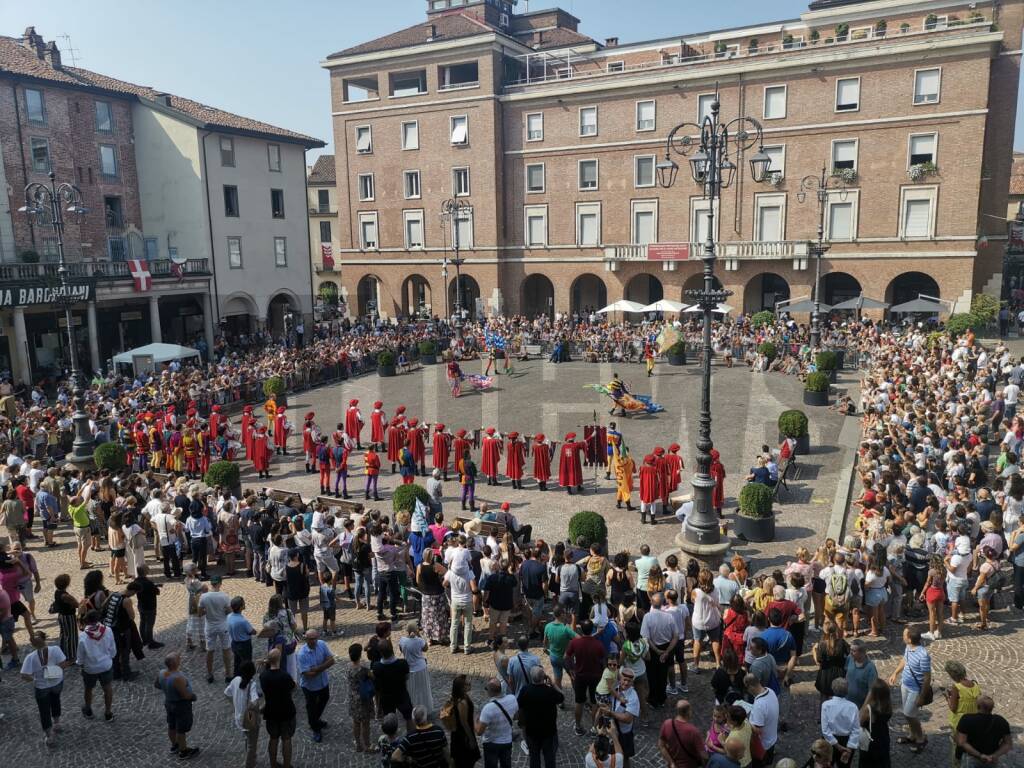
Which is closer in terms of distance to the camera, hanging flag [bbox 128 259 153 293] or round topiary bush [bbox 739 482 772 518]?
round topiary bush [bbox 739 482 772 518]

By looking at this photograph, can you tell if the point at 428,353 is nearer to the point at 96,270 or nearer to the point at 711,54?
the point at 96,270

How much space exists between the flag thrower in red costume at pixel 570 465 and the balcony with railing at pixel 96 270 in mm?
24584

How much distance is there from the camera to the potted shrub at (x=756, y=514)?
Result: 14.7 m

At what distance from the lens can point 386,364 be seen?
34.4 metres

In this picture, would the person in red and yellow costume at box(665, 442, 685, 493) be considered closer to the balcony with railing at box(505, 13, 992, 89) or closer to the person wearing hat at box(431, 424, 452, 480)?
the person wearing hat at box(431, 424, 452, 480)

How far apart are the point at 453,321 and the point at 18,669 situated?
35.0m

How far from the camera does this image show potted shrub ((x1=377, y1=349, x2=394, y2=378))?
34375mm

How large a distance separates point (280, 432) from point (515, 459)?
7.50 m

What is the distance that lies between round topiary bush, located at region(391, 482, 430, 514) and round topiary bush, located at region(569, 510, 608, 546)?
3.04 meters

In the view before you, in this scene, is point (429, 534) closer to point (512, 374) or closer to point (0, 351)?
point (512, 374)

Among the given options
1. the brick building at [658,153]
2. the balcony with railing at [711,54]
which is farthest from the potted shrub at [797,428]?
the balcony with railing at [711,54]

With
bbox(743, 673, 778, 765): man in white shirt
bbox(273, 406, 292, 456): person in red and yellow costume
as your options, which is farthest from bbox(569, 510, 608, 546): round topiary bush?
bbox(273, 406, 292, 456): person in red and yellow costume

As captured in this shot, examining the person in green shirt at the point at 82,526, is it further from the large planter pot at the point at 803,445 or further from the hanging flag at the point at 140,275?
the hanging flag at the point at 140,275

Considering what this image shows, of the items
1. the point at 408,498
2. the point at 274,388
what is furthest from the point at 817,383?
the point at 274,388
